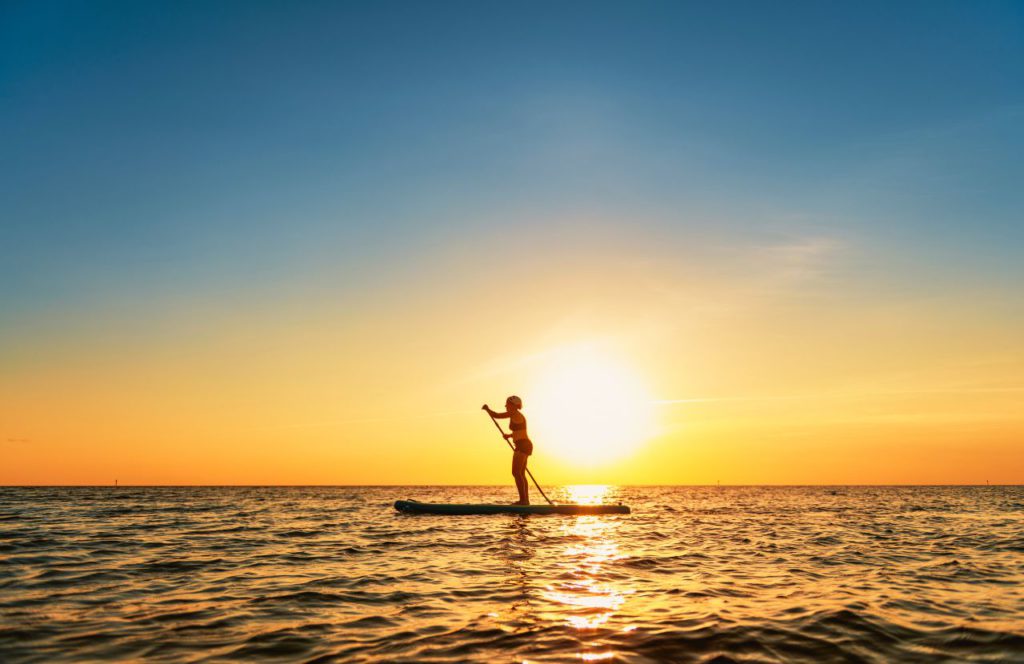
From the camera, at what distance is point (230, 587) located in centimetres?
960

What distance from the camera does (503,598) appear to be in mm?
8883

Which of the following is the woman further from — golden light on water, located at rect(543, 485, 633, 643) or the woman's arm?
golden light on water, located at rect(543, 485, 633, 643)

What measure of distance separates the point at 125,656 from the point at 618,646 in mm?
4575

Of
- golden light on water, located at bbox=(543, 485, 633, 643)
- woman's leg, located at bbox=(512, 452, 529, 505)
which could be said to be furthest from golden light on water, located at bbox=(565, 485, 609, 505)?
golden light on water, located at bbox=(543, 485, 633, 643)

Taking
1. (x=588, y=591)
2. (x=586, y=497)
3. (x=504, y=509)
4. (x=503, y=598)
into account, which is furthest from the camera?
(x=586, y=497)

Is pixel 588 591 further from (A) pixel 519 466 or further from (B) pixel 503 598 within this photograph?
(A) pixel 519 466

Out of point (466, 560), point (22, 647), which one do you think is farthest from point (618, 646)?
point (466, 560)

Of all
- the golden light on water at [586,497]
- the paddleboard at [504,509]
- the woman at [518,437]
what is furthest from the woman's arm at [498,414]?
the golden light on water at [586,497]

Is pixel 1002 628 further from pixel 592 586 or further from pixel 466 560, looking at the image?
pixel 466 560

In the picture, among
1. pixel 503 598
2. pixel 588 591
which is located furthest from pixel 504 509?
pixel 503 598

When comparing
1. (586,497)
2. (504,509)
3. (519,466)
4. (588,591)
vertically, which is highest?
(519,466)

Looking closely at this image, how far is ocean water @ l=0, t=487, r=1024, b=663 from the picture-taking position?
647 cm

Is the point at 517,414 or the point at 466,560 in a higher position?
the point at 517,414

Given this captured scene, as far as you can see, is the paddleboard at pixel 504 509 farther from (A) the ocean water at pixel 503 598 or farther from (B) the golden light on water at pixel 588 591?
(B) the golden light on water at pixel 588 591
